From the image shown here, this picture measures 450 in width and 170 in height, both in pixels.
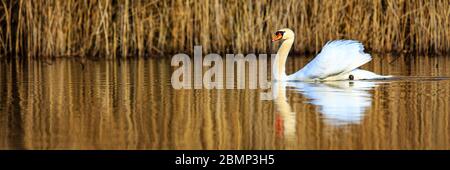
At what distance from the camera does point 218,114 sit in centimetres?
775

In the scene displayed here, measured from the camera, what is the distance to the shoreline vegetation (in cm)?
1609

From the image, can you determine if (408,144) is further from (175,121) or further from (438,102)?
(438,102)

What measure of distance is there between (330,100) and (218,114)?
1358 millimetres

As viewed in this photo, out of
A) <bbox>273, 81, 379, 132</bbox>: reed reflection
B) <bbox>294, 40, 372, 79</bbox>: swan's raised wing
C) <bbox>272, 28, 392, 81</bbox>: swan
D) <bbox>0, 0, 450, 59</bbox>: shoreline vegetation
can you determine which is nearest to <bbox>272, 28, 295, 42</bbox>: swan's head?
<bbox>272, 28, 392, 81</bbox>: swan

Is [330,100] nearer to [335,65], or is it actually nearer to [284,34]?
[335,65]

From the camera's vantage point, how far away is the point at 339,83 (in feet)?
35.3

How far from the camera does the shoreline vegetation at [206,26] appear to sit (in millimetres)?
16094

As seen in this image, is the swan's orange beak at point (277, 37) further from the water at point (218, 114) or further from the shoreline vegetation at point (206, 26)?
the shoreline vegetation at point (206, 26)

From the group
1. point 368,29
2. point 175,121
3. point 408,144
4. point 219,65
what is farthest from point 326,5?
point 408,144

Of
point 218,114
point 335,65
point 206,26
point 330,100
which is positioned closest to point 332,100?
point 330,100
